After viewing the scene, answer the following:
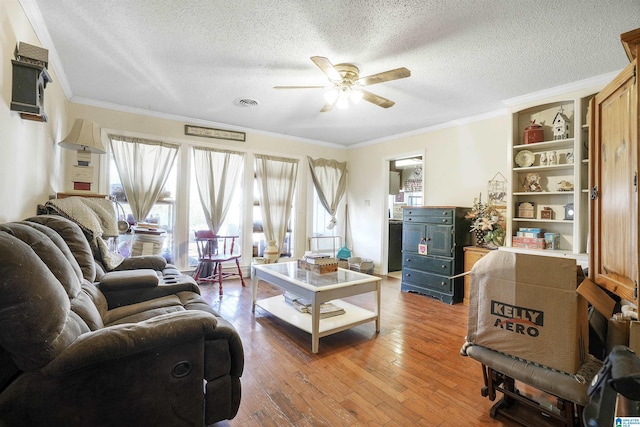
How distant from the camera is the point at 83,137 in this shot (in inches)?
117

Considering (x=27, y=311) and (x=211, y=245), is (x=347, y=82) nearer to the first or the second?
(x=27, y=311)

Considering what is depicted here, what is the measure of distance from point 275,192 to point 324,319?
2971 millimetres

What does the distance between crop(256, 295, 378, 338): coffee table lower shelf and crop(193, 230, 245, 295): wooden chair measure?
127 centimetres

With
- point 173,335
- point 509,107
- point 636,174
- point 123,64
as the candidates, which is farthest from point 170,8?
point 509,107

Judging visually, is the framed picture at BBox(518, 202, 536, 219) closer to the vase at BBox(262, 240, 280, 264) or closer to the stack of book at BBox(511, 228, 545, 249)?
the stack of book at BBox(511, 228, 545, 249)

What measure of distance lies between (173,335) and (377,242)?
4626 mm

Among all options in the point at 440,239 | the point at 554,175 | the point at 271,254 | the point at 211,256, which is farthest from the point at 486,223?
the point at 211,256

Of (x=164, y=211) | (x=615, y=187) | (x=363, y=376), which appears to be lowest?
(x=363, y=376)

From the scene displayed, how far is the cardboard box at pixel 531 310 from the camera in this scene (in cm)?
135

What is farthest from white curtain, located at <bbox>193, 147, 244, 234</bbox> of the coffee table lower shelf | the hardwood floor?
the coffee table lower shelf

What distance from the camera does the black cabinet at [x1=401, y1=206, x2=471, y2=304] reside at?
3.87 meters

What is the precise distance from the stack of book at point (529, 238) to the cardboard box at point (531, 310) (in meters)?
2.26

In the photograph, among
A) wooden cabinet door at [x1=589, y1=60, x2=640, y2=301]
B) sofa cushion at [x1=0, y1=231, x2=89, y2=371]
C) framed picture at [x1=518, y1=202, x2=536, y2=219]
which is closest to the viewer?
sofa cushion at [x1=0, y1=231, x2=89, y2=371]

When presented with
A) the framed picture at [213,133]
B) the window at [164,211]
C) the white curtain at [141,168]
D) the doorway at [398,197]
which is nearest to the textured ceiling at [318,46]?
the white curtain at [141,168]
